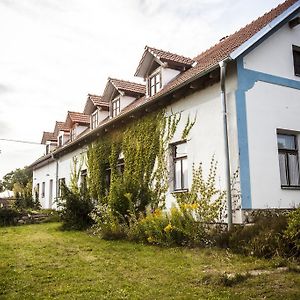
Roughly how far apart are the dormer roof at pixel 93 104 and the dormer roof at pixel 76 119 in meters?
2.40

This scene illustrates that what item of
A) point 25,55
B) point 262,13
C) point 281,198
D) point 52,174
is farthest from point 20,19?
point 52,174

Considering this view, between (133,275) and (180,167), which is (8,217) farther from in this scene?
(133,275)

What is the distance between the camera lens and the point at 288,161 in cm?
1093

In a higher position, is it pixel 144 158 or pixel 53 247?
pixel 144 158

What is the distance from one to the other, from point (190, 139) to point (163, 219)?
2887 millimetres

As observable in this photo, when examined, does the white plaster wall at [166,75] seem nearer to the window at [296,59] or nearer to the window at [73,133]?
the window at [296,59]

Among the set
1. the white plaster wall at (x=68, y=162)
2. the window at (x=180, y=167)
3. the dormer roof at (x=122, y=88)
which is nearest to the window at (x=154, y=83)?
the dormer roof at (x=122, y=88)

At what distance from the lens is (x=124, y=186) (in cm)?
1227

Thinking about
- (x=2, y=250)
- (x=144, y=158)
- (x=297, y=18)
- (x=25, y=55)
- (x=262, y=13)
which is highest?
(x=262, y=13)

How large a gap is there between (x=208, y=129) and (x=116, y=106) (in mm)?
8108

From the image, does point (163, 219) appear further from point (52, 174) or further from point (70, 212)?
point (52, 174)

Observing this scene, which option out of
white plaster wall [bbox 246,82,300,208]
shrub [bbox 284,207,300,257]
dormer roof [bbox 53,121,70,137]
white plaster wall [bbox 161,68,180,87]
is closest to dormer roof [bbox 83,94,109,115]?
dormer roof [bbox 53,121,70,137]

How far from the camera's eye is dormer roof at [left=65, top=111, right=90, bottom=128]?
23.5 m

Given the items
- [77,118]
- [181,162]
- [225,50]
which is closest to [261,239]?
[181,162]
